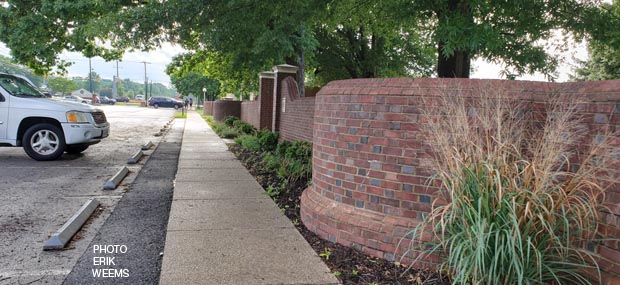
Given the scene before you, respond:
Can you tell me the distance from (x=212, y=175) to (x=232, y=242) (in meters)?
3.54

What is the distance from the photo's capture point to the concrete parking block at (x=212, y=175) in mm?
6820

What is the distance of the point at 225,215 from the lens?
466 cm

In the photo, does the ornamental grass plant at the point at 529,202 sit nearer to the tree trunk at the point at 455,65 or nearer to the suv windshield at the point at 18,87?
the tree trunk at the point at 455,65

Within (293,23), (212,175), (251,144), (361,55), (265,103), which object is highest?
(361,55)

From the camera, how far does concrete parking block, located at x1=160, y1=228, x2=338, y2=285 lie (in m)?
3.05

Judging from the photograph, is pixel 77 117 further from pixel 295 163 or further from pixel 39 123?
pixel 295 163

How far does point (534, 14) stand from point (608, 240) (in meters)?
5.50

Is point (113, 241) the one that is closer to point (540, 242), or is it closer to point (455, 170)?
point (455, 170)

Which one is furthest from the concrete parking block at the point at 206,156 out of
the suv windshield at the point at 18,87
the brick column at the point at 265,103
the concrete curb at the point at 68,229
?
the brick column at the point at 265,103

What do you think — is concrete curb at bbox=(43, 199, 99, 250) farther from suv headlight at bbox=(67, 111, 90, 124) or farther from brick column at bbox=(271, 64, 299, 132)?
brick column at bbox=(271, 64, 299, 132)

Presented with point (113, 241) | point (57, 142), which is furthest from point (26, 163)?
point (113, 241)

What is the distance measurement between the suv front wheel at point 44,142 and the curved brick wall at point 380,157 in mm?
6937

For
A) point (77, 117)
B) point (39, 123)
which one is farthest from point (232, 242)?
point (39, 123)

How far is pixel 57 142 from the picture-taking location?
27.7 ft
